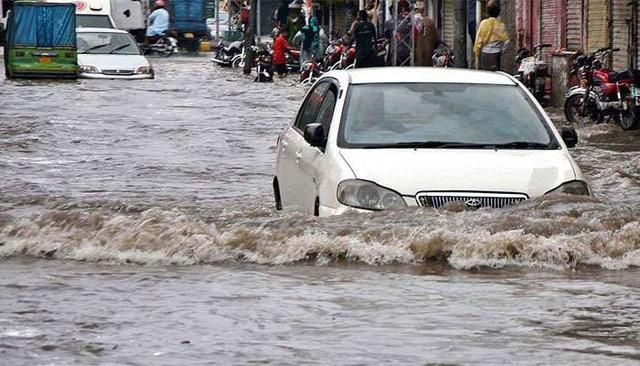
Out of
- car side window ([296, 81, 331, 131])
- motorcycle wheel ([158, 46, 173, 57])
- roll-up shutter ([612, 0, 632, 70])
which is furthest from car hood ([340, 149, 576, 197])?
motorcycle wheel ([158, 46, 173, 57])

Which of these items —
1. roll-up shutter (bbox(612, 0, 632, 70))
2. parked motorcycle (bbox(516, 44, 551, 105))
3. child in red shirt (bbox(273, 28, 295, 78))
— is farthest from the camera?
child in red shirt (bbox(273, 28, 295, 78))

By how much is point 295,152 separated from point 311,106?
59cm

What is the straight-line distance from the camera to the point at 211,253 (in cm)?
1066

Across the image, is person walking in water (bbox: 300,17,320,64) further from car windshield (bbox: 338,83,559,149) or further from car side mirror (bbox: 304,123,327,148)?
car side mirror (bbox: 304,123,327,148)

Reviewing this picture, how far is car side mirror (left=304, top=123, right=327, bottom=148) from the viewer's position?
11266 mm

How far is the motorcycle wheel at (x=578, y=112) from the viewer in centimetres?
2480

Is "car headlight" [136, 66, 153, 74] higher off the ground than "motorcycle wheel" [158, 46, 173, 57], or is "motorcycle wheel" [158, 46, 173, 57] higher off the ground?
"car headlight" [136, 66, 153, 74]

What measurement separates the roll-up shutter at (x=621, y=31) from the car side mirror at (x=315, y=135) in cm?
1727

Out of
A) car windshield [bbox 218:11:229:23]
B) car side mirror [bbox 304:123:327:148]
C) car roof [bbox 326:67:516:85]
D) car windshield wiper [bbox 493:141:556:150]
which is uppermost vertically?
car roof [bbox 326:67:516:85]

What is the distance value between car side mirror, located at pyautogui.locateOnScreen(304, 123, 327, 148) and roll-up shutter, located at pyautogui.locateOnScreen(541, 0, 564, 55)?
72.5ft

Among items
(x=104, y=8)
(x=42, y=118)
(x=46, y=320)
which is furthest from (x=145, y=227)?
(x=104, y=8)

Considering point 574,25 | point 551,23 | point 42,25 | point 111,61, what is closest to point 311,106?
point 574,25

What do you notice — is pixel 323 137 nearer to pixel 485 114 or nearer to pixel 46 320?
pixel 485 114

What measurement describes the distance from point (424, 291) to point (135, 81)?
98.2 ft
